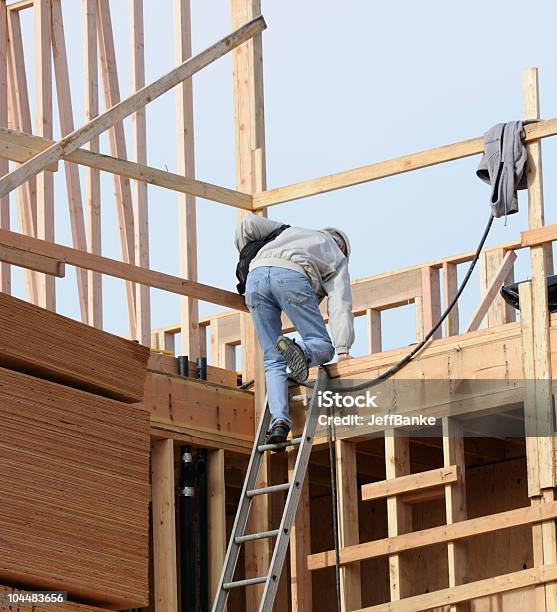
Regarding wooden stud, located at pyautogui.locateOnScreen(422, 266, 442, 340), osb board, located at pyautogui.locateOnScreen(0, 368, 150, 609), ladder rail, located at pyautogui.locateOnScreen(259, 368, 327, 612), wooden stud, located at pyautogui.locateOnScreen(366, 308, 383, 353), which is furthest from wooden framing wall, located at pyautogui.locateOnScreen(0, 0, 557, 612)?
wooden stud, located at pyautogui.locateOnScreen(366, 308, 383, 353)

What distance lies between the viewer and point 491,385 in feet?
31.7

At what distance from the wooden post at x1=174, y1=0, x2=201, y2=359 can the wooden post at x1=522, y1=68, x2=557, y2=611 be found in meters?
2.32

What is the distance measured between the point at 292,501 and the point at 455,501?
3.02 feet

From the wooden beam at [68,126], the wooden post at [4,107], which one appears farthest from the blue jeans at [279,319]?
the wooden beam at [68,126]

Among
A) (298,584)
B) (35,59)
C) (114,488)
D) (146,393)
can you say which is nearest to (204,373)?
(146,393)

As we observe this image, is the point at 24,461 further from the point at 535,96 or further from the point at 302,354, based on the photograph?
the point at 535,96

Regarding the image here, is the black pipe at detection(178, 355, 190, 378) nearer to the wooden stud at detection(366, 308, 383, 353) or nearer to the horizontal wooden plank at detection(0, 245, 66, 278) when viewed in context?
the horizontal wooden plank at detection(0, 245, 66, 278)

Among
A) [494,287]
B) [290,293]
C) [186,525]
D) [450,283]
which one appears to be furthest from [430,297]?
[186,525]

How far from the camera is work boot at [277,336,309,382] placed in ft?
31.7

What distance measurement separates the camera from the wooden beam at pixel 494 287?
44.9ft

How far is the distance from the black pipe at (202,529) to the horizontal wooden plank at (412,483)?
1.16 m

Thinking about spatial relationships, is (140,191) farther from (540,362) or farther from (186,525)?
(540,362)

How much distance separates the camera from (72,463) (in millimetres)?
8367

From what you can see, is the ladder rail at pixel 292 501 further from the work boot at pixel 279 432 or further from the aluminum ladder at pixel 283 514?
the work boot at pixel 279 432
